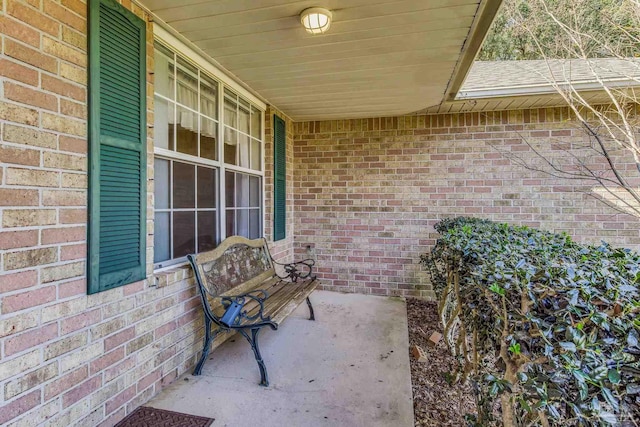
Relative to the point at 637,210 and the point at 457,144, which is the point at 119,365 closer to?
the point at 457,144

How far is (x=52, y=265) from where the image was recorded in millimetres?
1636

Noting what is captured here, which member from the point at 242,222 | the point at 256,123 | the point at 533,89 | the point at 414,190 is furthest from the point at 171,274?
the point at 533,89

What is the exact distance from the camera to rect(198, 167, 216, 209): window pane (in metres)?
3.03

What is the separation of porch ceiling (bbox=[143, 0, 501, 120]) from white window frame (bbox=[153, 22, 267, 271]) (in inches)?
4.8

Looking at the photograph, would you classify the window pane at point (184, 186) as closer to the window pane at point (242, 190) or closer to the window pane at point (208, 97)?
the window pane at point (208, 97)

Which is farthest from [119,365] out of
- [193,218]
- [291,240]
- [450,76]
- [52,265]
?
[450,76]

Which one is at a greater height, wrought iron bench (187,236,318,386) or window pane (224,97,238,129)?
window pane (224,97,238,129)

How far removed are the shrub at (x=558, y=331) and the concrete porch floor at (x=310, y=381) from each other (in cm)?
81

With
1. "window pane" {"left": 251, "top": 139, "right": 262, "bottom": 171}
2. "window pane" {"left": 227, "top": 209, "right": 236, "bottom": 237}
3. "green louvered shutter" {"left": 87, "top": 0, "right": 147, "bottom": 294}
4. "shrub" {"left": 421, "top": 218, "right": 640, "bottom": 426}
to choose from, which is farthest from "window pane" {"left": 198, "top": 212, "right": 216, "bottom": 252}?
"shrub" {"left": 421, "top": 218, "right": 640, "bottom": 426}

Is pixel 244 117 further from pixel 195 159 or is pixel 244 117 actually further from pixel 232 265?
pixel 232 265

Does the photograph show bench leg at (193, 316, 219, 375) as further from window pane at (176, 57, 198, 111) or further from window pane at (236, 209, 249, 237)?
window pane at (176, 57, 198, 111)

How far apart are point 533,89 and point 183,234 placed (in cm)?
424

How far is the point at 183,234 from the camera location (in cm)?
279

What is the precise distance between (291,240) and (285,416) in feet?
10.6
